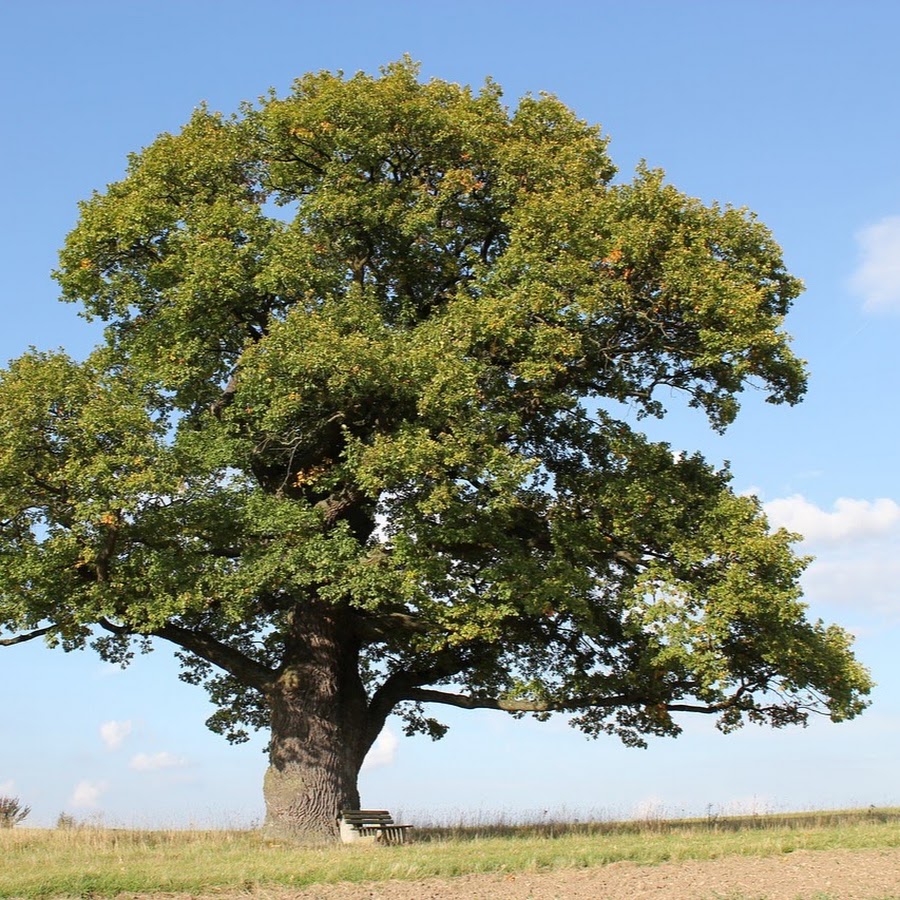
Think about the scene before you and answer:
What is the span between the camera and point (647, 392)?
912 inches

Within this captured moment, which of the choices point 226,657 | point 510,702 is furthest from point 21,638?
point 510,702

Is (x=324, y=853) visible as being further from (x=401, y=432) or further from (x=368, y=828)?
(x=401, y=432)

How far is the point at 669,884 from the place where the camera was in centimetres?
1480

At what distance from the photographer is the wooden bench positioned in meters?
20.8

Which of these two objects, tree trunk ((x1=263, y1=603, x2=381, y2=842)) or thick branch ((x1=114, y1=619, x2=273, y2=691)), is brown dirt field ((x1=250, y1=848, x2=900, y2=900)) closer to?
tree trunk ((x1=263, y1=603, x2=381, y2=842))

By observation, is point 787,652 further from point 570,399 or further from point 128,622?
point 128,622

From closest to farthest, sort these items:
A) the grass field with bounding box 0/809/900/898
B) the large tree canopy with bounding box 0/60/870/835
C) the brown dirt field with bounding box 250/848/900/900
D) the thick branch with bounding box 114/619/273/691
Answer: the brown dirt field with bounding box 250/848/900/900 → the grass field with bounding box 0/809/900/898 → the large tree canopy with bounding box 0/60/870/835 → the thick branch with bounding box 114/619/273/691

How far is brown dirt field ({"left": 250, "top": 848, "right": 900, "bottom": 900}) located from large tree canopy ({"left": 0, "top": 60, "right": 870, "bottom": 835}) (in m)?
4.14

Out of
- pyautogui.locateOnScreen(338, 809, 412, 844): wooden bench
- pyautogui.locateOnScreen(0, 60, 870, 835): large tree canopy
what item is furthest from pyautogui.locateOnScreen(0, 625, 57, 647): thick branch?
pyautogui.locateOnScreen(338, 809, 412, 844): wooden bench

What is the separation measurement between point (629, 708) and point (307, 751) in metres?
7.35

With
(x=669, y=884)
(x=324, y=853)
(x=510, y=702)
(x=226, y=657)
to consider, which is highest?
(x=226, y=657)

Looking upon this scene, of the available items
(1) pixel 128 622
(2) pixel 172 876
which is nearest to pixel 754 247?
(1) pixel 128 622

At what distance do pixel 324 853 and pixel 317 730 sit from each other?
362cm

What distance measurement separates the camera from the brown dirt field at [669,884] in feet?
46.3
